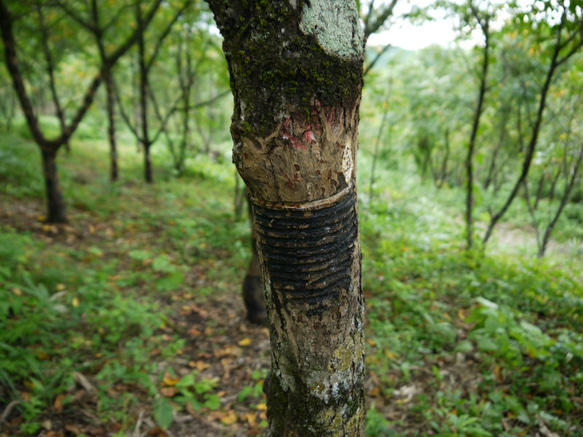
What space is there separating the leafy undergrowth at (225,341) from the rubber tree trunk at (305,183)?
1.50 meters

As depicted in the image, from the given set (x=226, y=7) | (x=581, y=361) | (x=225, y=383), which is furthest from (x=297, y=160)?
(x=581, y=361)

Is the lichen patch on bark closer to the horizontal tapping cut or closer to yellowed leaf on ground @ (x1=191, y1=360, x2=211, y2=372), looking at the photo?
the horizontal tapping cut

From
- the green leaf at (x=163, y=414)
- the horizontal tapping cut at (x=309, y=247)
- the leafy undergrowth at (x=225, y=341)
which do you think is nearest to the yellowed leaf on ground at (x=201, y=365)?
the leafy undergrowth at (x=225, y=341)

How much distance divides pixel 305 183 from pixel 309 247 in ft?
0.70

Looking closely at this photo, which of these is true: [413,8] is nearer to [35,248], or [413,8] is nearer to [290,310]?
[290,310]

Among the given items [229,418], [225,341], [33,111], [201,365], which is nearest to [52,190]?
[33,111]

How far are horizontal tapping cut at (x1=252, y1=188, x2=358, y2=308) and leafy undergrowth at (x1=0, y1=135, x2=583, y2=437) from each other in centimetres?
185

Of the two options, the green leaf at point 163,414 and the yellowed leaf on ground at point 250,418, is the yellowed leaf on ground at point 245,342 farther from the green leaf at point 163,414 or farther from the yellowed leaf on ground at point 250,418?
the green leaf at point 163,414

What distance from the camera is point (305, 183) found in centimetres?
93

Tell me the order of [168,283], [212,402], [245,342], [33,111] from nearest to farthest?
[212,402] → [245,342] → [168,283] → [33,111]

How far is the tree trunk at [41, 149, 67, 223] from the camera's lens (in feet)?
17.7

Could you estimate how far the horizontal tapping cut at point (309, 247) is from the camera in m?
0.99

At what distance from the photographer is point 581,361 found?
257 cm

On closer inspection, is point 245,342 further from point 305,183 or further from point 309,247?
point 305,183
